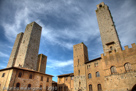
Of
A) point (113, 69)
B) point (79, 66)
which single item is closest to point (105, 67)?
point (113, 69)

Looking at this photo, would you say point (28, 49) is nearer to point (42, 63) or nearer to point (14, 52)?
point (42, 63)

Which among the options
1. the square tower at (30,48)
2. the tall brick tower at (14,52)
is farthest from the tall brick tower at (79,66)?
the tall brick tower at (14,52)

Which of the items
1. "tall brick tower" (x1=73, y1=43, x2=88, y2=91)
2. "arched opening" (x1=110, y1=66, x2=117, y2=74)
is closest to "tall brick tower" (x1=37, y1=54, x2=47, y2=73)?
"tall brick tower" (x1=73, y1=43, x2=88, y2=91)

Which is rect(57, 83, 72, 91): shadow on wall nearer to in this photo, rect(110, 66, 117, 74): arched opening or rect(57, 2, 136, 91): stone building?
rect(57, 2, 136, 91): stone building

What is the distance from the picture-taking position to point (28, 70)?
78.2 ft

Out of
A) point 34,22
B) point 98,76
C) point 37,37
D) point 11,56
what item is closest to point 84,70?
point 98,76

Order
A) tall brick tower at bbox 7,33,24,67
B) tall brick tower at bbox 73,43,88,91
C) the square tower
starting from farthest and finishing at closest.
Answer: tall brick tower at bbox 7,33,24,67
the square tower
tall brick tower at bbox 73,43,88,91

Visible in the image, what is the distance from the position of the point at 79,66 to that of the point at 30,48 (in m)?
18.6

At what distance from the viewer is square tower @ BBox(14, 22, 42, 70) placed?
107 ft

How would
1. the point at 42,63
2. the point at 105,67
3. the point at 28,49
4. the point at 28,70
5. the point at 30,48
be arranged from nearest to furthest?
the point at 105,67, the point at 28,70, the point at 28,49, the point at 30,48, the point at 42,63

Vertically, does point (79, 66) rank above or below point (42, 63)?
below

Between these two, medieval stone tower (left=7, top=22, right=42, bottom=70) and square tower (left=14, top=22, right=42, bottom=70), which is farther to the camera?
medieval stone tower (left=7, top=22, right=42, bottom=70)

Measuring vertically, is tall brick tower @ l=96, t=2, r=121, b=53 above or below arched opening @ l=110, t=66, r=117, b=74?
above

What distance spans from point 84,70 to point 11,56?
31.8 m
